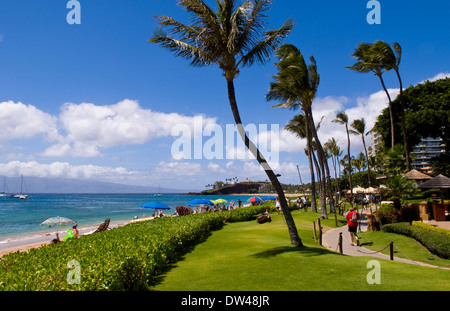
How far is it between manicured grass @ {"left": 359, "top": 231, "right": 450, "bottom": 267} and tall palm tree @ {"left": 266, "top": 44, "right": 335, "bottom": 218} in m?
7.74

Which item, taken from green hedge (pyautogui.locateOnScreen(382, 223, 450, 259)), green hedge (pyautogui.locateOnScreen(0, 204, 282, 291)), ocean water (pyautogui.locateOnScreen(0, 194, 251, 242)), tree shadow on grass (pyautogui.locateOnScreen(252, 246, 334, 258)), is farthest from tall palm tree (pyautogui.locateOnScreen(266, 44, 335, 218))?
ocean water (pyautogui.locateOnScreen(0, 194, 251, 242))

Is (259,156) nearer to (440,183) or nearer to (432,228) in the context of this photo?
(432,228)

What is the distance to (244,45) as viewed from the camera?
42.1 ft

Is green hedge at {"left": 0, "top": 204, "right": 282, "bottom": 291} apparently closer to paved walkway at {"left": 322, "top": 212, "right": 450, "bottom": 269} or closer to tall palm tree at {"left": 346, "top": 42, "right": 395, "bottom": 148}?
paved walkway at {"left": 322, "top": 212, "right": 450, "bottom": 269}

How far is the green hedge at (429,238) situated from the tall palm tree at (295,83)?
28.5 ft

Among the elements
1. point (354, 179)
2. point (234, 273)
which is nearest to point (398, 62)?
A: point (234, 273)

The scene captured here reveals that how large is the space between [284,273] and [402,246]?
8838 millimetres

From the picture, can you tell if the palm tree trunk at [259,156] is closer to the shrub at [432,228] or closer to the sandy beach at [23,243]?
the shrub at [432,228]

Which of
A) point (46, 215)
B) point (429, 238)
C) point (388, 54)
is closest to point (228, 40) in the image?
point (429, 238)

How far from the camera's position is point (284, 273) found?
830 centimetres

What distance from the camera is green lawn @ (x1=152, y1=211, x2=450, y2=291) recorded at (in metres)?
7.06
